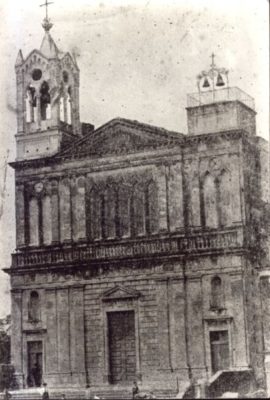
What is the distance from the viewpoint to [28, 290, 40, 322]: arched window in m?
35.2

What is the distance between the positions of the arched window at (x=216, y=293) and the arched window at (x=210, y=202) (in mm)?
1897

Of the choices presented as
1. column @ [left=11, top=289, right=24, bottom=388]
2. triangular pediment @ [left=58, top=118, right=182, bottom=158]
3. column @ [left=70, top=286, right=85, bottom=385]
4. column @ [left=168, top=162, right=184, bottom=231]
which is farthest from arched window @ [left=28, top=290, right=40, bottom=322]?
column @ [left=168, top=162, right=184, bottom=231]

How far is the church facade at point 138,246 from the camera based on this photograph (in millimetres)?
32375

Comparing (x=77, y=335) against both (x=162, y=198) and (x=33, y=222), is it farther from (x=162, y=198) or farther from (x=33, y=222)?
(x=162, y=198)

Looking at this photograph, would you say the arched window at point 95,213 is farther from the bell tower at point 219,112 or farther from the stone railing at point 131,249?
the bell tower at point 219,112

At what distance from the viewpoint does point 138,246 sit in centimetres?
3378

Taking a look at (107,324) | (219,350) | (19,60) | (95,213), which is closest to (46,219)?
(95,213)

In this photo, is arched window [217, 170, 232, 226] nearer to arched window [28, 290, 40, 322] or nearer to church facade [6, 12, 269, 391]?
church facade [6, 12, 269, 391]

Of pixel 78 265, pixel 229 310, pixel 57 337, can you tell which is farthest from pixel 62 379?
pixel 229 310

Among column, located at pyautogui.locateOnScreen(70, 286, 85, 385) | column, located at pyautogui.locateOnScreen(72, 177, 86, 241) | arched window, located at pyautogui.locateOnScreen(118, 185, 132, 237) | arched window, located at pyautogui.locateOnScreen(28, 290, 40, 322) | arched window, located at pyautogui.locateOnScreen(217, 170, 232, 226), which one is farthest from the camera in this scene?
arched window, located at pyautogui.locateOnScreen(28, 290, 40, 322)

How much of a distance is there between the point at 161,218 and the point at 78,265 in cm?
356

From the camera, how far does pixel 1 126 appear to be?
33.9 m

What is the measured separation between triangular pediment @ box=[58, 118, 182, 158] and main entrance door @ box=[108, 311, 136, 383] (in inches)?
235

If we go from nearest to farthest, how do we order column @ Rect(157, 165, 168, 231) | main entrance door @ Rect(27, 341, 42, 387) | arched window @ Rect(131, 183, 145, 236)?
column @ Rect(157, 165, 168, 231) < arched window @ Rect(131, 183, 145, 236) < main entrance door @ Rect(27, 341, 42, 387)
